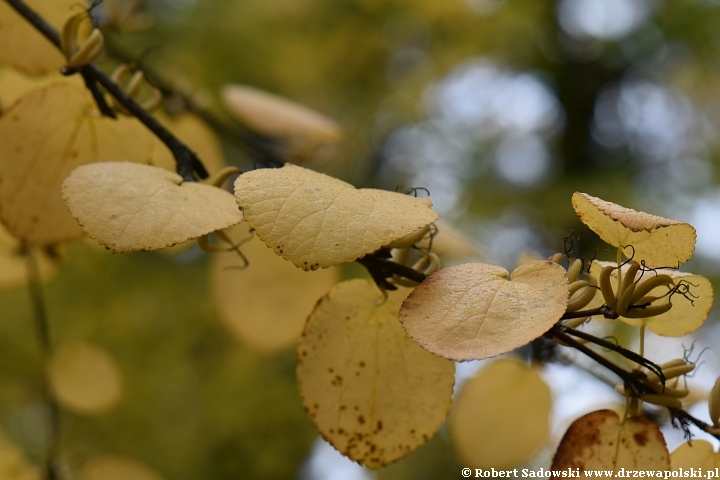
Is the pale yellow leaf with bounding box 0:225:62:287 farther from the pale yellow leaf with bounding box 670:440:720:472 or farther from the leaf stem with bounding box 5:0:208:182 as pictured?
the pale yellow leaf with bounding box 670:440:720:472

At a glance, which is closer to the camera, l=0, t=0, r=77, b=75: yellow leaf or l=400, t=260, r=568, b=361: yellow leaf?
l=400, t=260, r=568, b=361: yellow leaf

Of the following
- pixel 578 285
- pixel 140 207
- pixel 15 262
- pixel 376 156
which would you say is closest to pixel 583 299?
pixel 578 285

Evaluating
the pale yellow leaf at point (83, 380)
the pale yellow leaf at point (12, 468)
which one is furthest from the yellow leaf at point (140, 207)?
the pale yellow leaf at point (12, 468)

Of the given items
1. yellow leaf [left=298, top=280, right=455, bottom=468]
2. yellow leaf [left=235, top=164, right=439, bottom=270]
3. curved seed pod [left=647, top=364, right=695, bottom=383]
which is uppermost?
yellow leaf [left=235, top=164, right=439, bottom=270]

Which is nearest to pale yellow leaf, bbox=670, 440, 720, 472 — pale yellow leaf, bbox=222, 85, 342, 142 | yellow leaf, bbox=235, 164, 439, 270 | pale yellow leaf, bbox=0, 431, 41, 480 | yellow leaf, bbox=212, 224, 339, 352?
yellow leaf, bbox=235, 164, 439, 270

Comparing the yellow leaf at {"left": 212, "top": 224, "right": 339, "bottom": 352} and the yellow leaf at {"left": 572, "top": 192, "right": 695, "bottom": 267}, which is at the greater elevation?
the yellow leaf at {"left": 572, "top": 192, "right": 695, "bottom": 267}

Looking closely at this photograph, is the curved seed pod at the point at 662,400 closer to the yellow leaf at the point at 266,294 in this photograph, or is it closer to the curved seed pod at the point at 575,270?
the curved seed pod at the point at 575,270

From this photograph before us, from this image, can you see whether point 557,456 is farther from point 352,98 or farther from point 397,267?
point 352,98

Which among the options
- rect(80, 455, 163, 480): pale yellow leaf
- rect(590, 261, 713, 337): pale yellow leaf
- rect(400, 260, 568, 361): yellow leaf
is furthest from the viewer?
rect(80, 455, 163, 480): pale yellow leaf
